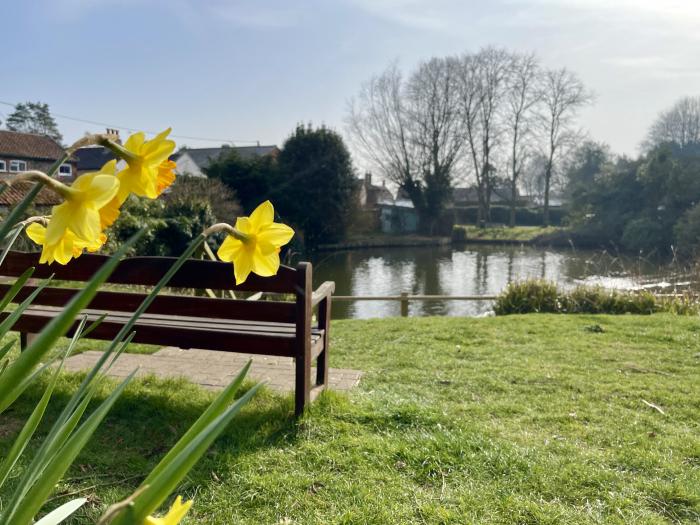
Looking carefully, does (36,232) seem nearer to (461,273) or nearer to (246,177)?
(461,273)

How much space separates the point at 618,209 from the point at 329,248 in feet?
48.5

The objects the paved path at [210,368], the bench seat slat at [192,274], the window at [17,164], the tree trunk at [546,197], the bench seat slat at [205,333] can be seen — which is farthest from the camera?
the tree trunk at [546,197]

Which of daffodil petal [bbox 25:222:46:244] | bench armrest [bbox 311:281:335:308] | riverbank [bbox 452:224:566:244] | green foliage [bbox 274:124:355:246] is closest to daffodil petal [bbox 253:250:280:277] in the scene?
daffodil petal [bbox 25:222:46:244]

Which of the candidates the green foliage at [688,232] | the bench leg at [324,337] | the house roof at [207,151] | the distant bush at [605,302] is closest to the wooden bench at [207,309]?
the bench leg at [324,337]

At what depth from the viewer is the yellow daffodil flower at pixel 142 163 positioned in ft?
2.38

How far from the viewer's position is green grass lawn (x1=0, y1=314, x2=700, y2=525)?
2.15m

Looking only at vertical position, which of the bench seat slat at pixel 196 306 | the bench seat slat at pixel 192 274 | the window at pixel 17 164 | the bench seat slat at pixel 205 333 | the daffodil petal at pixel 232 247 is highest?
the window at pixel 17 164

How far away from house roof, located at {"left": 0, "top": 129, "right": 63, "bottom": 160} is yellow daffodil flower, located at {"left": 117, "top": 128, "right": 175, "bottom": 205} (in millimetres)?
31119

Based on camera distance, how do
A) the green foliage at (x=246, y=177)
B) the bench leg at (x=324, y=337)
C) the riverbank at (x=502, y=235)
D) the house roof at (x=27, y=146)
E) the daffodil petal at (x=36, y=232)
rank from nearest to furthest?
the daffodil petal at (x=36, y=232)
the bench leg at (x=324, y=337)
the green foliage at (x=246, y=177)
the house roof at (x=27, y=146)
the riverbank at (x=502, y=235)

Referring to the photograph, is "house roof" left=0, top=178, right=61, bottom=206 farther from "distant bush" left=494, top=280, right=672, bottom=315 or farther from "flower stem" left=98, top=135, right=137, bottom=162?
"distant bush" left=494, top=280, right=672, bottom=315

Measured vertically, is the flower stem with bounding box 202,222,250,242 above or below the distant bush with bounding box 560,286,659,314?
above

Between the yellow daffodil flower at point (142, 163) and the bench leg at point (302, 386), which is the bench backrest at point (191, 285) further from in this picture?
the yellow daffodil flower at point (142, 163)

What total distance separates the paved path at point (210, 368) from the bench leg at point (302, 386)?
0.49m

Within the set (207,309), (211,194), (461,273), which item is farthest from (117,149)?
(211,194)
